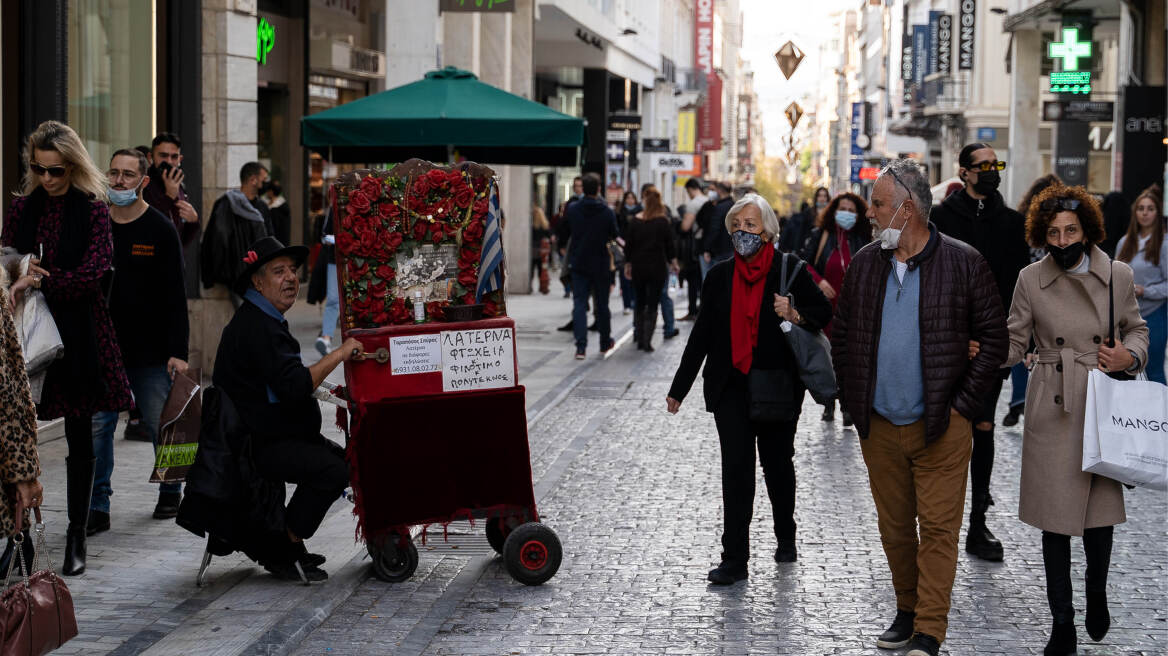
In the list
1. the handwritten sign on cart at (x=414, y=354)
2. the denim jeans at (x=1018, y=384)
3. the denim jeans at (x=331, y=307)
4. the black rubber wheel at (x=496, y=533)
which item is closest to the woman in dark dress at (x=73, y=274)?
the handwritten sign on cart at (x=414, y=354)

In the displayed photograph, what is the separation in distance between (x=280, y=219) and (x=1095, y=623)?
41.3 feet

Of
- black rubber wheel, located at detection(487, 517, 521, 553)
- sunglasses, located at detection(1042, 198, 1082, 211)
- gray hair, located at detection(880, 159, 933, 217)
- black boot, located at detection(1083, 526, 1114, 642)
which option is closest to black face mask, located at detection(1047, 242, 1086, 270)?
sunglasses, located at detection(1042, 198, 1082, 211)

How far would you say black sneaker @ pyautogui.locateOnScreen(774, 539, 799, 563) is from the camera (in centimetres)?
768

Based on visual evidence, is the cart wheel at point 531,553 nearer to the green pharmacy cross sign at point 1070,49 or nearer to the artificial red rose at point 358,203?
the artificial red rose at point 358,203

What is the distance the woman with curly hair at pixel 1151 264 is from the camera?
39.5ft

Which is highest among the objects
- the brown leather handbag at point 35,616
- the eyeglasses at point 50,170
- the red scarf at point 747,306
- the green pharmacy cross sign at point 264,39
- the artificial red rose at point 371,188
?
the green pharmacy cross sign at point 264,39

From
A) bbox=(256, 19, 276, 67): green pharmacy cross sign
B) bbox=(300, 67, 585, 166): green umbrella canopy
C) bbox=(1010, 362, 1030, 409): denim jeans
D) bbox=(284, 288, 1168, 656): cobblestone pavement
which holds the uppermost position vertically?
bbox=(256, 19, 276, 67): green pharmacy cross sign

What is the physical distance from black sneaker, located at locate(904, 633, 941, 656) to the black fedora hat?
2.93 m

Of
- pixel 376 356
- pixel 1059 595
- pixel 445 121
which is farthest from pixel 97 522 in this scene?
pixel 445 121

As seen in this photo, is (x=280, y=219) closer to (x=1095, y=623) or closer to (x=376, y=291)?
(x=376, y=291)

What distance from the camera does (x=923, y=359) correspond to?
19.7 ft

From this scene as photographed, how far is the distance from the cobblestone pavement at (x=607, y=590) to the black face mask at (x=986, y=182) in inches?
71.0

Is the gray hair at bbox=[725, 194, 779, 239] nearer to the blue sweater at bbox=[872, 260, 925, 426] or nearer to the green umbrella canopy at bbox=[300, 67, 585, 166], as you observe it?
the blue sweater at bbox=[872, 260, 925, 426]

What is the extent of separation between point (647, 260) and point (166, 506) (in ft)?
35.0
